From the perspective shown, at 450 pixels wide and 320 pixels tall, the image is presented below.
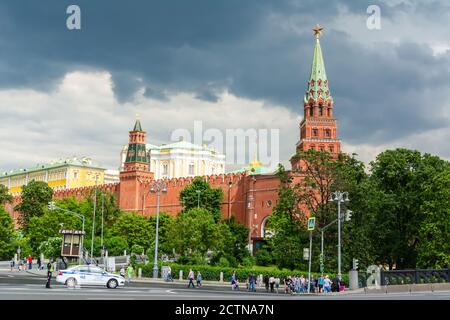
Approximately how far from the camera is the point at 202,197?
101625mm

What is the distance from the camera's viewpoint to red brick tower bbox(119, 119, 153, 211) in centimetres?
11662

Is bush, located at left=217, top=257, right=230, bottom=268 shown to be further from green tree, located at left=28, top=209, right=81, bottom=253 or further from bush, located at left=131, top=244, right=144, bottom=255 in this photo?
green tree, located at left=28, top=209, right=81, bottom=253

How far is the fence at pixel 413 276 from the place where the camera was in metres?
38.3

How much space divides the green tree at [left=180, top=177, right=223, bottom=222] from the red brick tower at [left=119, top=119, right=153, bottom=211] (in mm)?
16262

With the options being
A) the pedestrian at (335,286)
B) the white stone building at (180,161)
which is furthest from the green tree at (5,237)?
the pedestrian at (335,286)

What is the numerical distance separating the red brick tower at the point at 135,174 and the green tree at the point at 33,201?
52.1ft

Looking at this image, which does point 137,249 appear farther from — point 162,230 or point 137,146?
point 137,146

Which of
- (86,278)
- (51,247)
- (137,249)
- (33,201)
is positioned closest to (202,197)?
(137,249)

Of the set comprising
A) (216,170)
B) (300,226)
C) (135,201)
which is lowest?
(300,226)

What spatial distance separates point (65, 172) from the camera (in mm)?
162875

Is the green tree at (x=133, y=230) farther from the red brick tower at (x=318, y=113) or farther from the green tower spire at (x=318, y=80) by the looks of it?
the green tower spire at (x=318, y=80)
